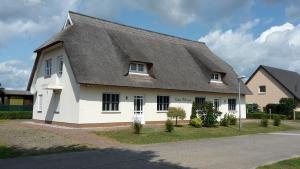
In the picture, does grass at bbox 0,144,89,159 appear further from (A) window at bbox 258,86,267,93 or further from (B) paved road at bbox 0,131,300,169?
(A) window at bbox 258,86,267,93

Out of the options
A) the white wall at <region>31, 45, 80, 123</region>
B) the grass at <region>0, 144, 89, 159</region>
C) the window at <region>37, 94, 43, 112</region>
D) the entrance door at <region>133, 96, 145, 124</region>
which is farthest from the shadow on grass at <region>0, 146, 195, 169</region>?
the window at <region>37, 94, 43, 112</region>

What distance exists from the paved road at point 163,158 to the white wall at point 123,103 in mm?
8056

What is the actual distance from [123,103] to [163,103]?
4056 mm

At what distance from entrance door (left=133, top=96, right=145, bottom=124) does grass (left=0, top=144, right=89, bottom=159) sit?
1091 centimetres

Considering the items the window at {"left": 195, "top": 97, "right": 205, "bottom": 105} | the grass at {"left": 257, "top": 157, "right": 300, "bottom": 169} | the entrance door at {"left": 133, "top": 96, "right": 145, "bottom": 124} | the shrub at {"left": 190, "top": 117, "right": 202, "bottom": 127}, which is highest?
the window at {"left": 195, "top": 97, "right": 205, "bottom": 105}

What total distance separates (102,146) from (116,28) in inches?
645

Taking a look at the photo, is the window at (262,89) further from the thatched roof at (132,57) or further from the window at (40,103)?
the window at (40,103)

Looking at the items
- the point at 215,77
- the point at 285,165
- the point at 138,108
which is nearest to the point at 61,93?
the point at 138,108

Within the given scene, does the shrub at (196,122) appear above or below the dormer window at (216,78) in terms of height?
below

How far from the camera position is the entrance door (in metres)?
26.4

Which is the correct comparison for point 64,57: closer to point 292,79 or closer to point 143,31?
point 143,31

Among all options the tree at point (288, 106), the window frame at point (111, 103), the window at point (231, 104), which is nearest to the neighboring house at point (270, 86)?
the tree at point (288, 106)

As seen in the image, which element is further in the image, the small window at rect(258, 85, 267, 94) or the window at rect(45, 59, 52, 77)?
the small window at rect(258, 85, 267, 94)

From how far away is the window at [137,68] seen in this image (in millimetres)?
26453
